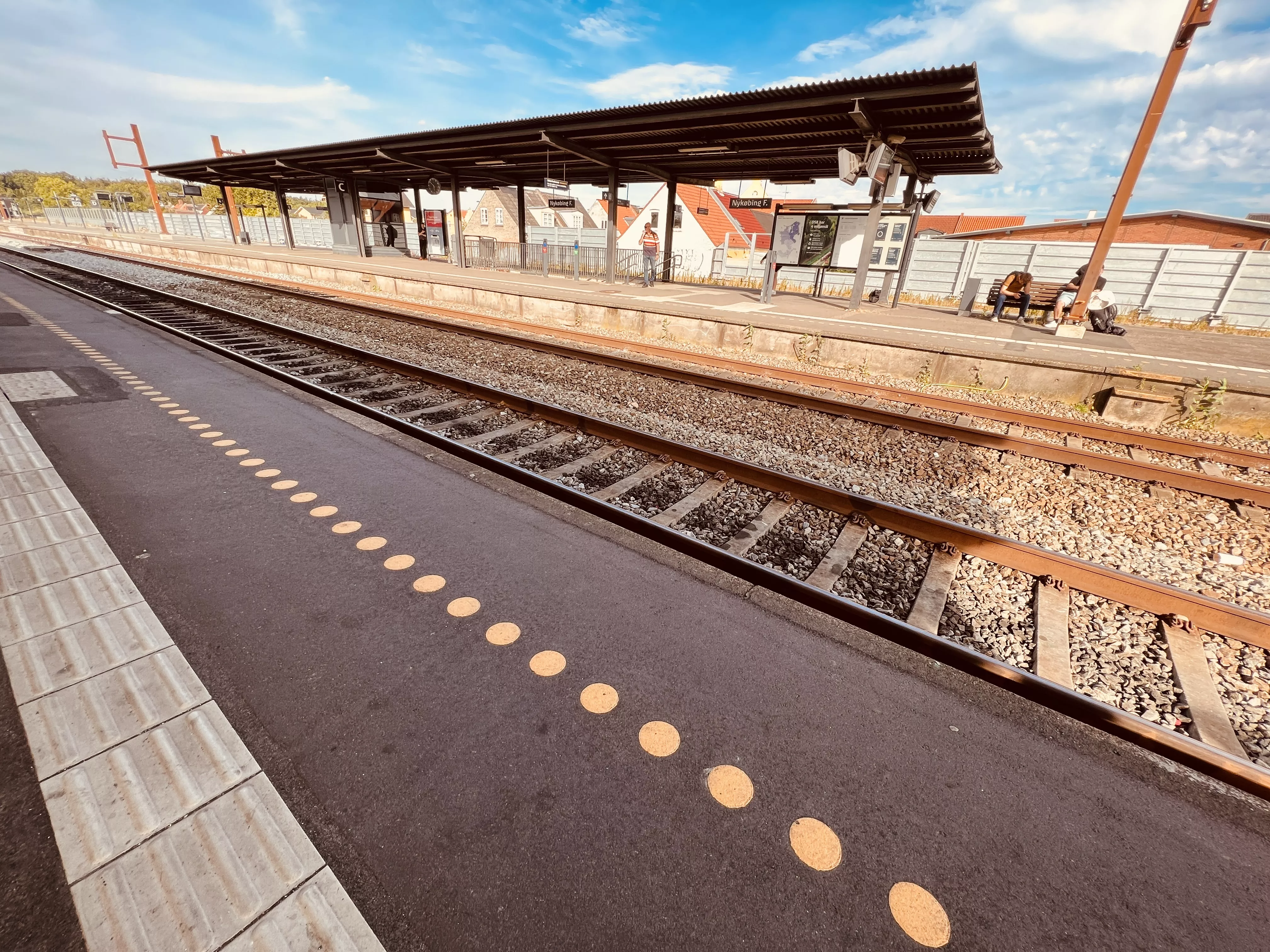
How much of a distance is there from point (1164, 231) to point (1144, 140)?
95.5ft

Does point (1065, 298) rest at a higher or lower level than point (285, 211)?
lower

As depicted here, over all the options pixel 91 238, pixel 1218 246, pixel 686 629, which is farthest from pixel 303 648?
pixel 91 238

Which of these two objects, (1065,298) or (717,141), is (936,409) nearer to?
(1065,298)

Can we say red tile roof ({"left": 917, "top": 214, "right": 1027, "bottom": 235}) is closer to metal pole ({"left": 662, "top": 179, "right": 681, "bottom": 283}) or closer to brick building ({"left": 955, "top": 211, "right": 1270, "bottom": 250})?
brick building ({"left": 955, "top": 211, "right": 1270, "bottom": 250})

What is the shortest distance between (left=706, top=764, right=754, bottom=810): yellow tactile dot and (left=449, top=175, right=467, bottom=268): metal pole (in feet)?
82.1

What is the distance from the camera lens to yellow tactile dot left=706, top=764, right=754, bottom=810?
1.68 m

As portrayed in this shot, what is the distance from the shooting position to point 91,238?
35281 millimetres

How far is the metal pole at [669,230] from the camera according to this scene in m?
20.2

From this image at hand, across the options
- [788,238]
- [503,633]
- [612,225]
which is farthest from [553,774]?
[612,225]

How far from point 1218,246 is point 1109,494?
38.9 meters

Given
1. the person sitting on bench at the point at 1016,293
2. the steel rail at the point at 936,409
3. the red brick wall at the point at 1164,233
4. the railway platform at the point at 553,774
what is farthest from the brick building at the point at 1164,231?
the railway platform at the point at 553,774

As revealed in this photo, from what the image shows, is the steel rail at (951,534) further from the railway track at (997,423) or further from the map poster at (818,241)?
the map poster at (818,241)

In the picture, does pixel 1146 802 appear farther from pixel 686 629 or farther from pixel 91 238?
pixel 91 238

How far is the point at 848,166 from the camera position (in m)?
11.0
